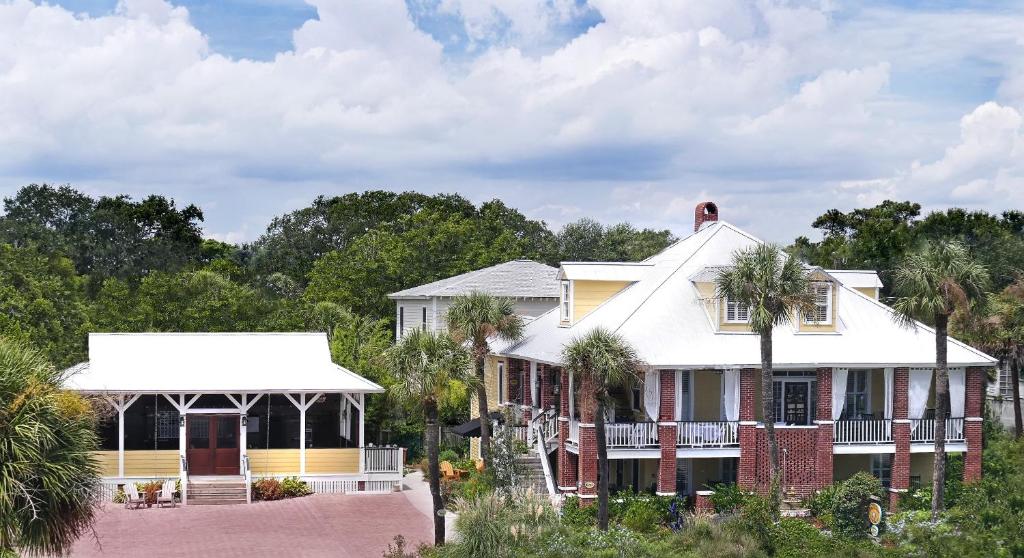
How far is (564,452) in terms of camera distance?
118 feet

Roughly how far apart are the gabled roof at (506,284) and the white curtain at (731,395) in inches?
603

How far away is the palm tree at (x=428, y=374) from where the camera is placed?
100ft

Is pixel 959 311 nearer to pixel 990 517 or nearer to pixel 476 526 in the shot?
pixel 990 517

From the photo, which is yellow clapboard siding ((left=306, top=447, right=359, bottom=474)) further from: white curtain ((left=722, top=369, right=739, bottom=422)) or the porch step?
white curtain ((left=722, top=369, right=739, bottom=422))

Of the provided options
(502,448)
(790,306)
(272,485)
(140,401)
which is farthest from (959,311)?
(140,401)

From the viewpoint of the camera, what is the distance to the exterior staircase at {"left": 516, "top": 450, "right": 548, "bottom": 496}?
1388 inches

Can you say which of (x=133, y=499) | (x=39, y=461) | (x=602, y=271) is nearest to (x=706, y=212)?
(x=602, y=271)

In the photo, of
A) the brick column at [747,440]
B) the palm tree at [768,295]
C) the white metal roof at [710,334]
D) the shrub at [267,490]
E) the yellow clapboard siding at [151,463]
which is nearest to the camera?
the palm tree at [768,295]

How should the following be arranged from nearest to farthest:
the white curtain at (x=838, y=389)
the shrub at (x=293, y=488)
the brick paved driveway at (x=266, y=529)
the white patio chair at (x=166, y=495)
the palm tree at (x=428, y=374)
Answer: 1. the brick paved driveway at (x=266, y=529)
2. the palm tree at (x=428, y=374)
3. the white curtain at (x=838, y=389)
4. the white patio chair at (x=166, y=495)
5. the shrub at (x=293, y=488)

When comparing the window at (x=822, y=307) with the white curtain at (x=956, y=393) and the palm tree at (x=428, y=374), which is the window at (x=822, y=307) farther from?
the palm tree at (x=428, y=374)

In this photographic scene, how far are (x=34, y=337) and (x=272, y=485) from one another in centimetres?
1233

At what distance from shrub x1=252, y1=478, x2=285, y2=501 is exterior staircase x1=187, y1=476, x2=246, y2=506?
0.44 meters

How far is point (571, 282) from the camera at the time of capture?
39844 millimetres

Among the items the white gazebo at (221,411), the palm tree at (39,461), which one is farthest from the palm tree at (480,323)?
the palm tree at (39,461)
